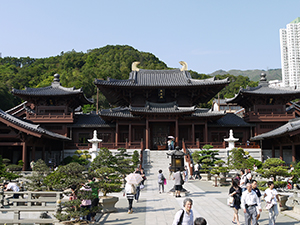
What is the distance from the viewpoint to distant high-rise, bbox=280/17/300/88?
164000mm

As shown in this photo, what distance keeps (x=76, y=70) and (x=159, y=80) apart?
2512 inches

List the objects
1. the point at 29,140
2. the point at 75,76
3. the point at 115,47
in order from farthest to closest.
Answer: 1. the point at 115,47
2. the point at 75,76
3. the point at 29,140

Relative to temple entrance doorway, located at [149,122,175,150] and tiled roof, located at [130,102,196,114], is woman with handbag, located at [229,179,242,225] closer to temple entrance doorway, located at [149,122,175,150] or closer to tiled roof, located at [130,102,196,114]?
tiled roof, located at [130,102,196,114]

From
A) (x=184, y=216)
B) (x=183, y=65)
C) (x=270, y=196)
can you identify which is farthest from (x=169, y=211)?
(x=183, y=65)

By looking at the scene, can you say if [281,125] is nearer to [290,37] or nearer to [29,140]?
[29,140]

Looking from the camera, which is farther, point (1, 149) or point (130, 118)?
point (130, 118)

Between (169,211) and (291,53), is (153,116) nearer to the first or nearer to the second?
(169,211)

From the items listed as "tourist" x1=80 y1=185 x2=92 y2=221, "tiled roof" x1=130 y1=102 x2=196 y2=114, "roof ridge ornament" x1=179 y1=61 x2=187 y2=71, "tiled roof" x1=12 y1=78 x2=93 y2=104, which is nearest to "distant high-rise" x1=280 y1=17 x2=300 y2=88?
"roof ridge ornament" x1=179 y1=61 x2=187 y2=71

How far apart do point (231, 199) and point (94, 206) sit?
16.3 feet

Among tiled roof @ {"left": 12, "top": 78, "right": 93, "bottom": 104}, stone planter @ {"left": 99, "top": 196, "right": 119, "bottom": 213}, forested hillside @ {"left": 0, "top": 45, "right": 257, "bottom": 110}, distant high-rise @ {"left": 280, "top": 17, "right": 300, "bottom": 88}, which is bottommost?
stone planter @ {"left": 99, "top": 196, "right": 119, "bottom": 213}

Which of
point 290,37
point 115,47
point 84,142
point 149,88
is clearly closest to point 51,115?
point 84,142

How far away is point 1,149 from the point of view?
32.8 metres

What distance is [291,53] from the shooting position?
166 m

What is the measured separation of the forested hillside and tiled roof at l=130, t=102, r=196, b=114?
3942cm
